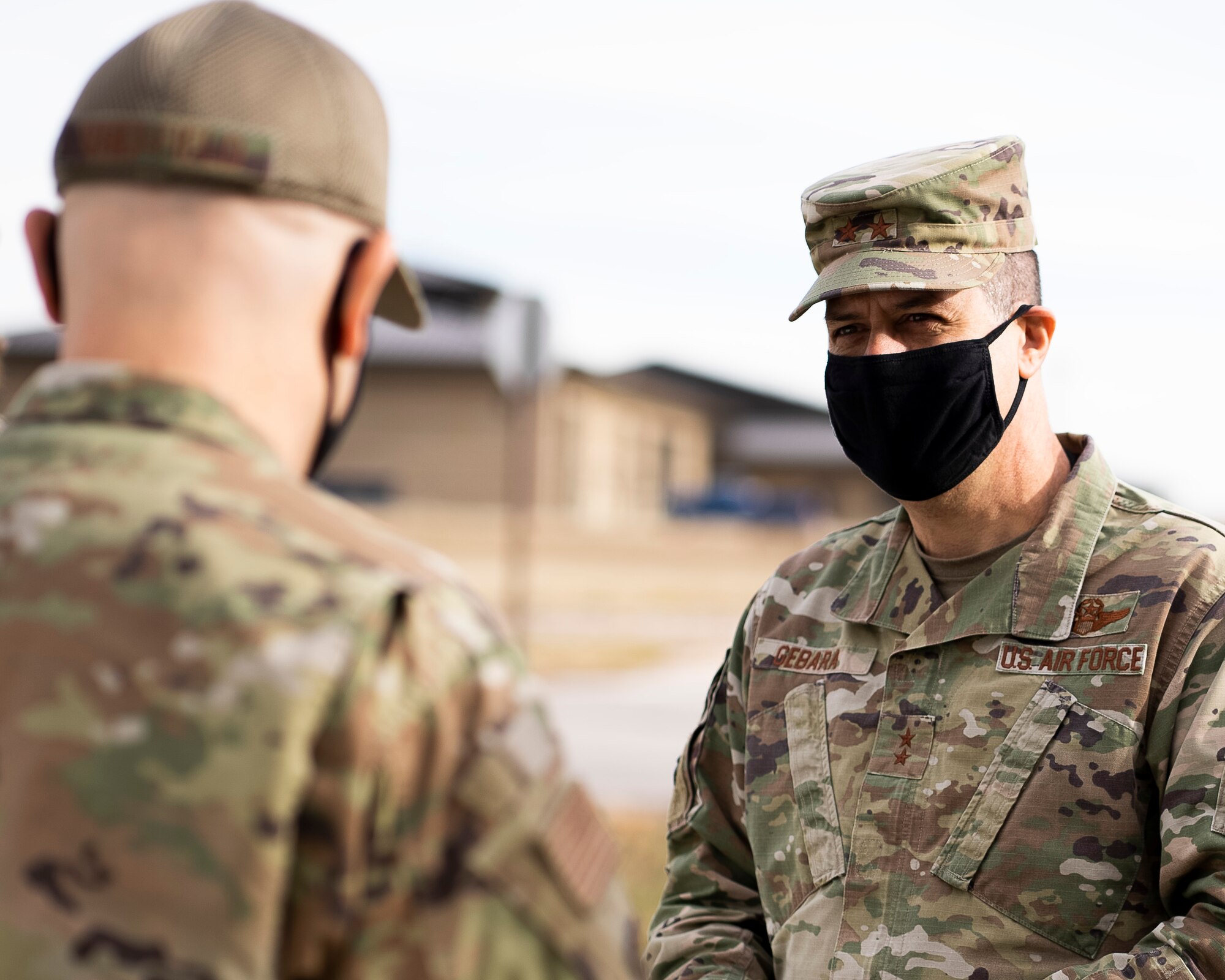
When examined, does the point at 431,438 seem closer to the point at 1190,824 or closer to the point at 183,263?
the point at 1190,824

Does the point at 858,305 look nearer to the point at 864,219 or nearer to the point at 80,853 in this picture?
the point at 864,219

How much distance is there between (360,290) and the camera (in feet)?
4.03

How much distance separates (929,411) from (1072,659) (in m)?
0.54

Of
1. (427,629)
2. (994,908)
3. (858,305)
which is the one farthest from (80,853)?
(858,305)

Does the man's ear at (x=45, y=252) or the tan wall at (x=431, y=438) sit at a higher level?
Result: the man's ear at (x=45, y=252)

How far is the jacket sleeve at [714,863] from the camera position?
7.82 feet

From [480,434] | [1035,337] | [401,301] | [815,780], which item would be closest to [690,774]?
[815,780]

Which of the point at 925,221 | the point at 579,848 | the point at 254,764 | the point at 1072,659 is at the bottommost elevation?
the point at 1072,659

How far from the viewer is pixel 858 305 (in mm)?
2516

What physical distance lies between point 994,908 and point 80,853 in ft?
5.14

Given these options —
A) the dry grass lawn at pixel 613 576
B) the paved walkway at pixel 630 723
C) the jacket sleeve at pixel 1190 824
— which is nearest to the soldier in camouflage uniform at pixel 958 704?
the jacket sleeve at pixel 1190 824

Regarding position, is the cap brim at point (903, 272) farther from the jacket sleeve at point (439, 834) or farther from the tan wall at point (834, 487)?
the tan wall at point (834, 487)

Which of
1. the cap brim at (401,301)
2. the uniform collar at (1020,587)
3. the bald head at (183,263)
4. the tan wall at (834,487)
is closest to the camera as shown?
the bald head at (183,263)

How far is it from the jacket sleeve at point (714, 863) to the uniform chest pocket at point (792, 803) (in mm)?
74
